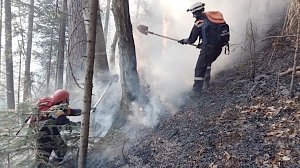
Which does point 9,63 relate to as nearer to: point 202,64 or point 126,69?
point 126,69

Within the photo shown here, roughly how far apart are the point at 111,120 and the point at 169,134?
7.44 ft

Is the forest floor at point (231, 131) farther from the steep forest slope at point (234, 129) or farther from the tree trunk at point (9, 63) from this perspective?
the tree trunk at point (9, 63)

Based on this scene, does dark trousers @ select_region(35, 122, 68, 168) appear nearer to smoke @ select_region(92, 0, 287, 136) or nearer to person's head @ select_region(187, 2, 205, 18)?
smoke @ select_region(92, 0, 287, 136)

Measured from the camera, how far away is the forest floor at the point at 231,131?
442 centimetres

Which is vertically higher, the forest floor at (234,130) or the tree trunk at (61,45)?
the tree trunk at (61,45)

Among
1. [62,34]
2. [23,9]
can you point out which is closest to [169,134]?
[62,34]

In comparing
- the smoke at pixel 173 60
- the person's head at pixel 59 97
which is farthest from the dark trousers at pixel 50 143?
the smoke at pixel 173 60

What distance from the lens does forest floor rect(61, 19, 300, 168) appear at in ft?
14.5

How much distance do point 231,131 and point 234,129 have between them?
70 millimetres

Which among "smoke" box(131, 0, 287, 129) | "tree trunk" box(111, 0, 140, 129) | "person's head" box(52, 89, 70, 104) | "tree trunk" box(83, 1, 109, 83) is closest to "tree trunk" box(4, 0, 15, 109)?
"smoke" box(131, 0, 287, 129)

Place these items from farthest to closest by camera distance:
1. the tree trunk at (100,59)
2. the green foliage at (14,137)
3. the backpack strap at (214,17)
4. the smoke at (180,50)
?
the tree trunk at (100,59) → the smoke at (180,50) → the backpack strap at (214,17) → the green foliage at (14,137)

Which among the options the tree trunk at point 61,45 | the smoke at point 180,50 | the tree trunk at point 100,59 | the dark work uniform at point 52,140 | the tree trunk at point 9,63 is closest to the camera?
the dark work uniform at point 52,140

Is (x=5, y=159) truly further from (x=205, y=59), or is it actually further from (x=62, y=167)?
(x=205, y=59)

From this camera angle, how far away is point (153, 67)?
10406 millimetres
